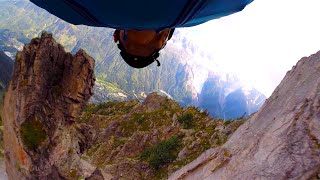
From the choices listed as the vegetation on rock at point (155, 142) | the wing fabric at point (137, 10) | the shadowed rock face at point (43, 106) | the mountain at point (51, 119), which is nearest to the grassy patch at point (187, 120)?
the vegetation on rock at point (155, 142)

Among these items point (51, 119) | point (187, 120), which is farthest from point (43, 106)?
point (187, 120)

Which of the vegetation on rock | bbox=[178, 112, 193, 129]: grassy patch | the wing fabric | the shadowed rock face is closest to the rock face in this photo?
the vegetation on rock

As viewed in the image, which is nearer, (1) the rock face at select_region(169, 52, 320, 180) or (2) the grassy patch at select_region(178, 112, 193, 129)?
(1) the rock face at select_region(169, 52, 320, 180)

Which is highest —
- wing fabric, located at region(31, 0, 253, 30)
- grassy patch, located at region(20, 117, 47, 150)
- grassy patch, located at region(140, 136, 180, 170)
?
grassy patch, located at region(140, 136, 180, 170)

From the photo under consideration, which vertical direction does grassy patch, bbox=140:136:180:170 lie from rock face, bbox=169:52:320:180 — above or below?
above

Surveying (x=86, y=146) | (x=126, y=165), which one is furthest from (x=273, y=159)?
(x=126, y=165)

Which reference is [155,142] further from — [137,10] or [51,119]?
[137,10]

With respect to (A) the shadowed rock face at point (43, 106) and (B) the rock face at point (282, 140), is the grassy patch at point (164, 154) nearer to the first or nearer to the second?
(A) the shadowed rock face at point (43, 106)

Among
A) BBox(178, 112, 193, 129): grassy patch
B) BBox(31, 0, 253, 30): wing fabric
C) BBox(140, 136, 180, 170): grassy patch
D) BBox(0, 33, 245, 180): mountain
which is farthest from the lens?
BBox(178, 112, 193, 129): grassy patch

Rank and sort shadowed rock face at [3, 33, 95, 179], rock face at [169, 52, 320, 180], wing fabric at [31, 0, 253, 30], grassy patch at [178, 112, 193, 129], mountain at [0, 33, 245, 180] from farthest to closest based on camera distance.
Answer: grassy patch at [178, 112, 193, 129], mountain at [0, 33, 245, 180], shadowed rock face at [3, 33, 95, 179], rock face at [169, 52, 320, 180], wing fabric at [31, 0, 253, 30]

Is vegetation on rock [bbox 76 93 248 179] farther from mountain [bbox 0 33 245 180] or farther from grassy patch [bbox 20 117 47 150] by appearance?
grassy patch [bbox 20 117 47 150]
